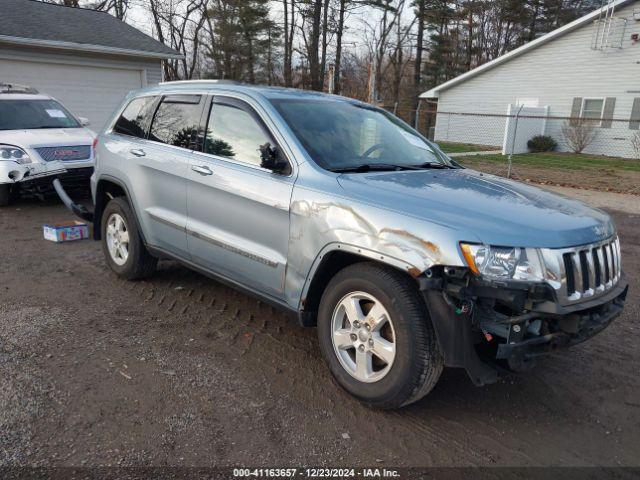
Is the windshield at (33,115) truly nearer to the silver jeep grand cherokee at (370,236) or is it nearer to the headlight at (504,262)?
the silver jeep grand cherokee at (370,236)

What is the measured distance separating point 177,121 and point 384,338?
8.81ft

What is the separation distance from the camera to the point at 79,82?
15094mm

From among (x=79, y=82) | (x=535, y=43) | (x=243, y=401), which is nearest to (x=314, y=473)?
(x=243, y=401)

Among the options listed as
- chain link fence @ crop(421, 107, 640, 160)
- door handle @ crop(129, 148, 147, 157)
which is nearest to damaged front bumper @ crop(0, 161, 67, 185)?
door handle @ crop(129, 148, 147, 157)

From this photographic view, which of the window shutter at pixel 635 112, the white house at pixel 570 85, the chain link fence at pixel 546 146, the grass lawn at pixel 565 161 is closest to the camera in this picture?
the chain link fence at pixel 546 146

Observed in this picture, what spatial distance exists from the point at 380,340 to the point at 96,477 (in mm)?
1604

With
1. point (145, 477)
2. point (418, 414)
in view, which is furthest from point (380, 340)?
point (145, 477)

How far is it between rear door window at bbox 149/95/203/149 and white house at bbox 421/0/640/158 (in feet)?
53.3

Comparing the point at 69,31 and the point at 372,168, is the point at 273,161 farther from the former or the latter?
the point at 69,31

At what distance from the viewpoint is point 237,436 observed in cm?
291

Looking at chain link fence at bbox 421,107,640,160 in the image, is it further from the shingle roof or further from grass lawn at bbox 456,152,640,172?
the shingle roof

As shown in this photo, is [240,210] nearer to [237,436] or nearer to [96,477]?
[237,436]

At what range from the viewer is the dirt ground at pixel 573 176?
42.0ft

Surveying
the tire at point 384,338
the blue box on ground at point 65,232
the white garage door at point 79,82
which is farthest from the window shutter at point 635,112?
the tire at point 384,338
